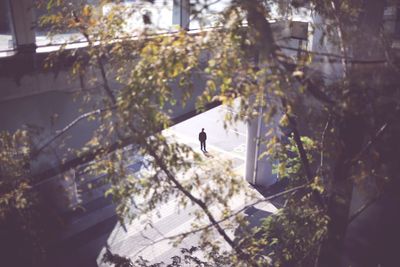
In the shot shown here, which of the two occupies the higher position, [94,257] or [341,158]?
[341,158]

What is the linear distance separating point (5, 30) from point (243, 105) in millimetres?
4319

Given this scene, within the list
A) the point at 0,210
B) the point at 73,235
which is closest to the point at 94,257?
the point at 73,235

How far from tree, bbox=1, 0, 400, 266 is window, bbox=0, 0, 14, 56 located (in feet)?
4.66

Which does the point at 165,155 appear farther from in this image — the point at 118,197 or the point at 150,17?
the point at 150,17

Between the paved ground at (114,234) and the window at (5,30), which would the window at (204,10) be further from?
the paved ground at (114,234)

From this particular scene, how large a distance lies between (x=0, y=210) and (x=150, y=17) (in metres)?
2.52

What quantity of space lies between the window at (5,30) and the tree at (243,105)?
55.9 inches

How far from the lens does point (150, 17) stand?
3.84 meters

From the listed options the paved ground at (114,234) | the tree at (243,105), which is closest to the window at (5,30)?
the tree at (243,105)

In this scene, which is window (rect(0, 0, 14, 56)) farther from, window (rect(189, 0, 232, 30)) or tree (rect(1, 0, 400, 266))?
window (rect(189, 0, 232, 30))

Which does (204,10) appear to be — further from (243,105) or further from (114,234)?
(114,234)

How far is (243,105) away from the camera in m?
3.50

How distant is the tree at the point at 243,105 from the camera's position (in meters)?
3.37

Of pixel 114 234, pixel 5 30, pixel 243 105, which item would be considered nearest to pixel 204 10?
pixel 243 105
